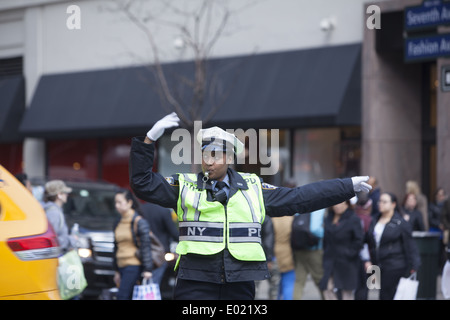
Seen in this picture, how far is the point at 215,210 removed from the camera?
4824mm

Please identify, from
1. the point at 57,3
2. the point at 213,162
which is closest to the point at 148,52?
the point at 57,3

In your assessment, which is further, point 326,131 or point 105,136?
point 105,136

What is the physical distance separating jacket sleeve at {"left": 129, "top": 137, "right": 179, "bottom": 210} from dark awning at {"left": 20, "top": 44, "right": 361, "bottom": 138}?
36.9ft

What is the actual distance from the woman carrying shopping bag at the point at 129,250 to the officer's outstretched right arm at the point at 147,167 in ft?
13.2

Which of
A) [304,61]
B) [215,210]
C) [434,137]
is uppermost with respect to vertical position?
Result: [304,61]

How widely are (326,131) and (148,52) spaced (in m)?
5.13

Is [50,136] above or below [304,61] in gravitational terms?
below

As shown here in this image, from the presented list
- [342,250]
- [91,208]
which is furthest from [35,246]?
[91,208]

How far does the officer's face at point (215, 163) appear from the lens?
195 inches

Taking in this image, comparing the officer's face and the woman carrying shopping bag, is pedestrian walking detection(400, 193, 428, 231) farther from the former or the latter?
the officer's face

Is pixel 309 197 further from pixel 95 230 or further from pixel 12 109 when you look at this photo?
pixel 12 109
